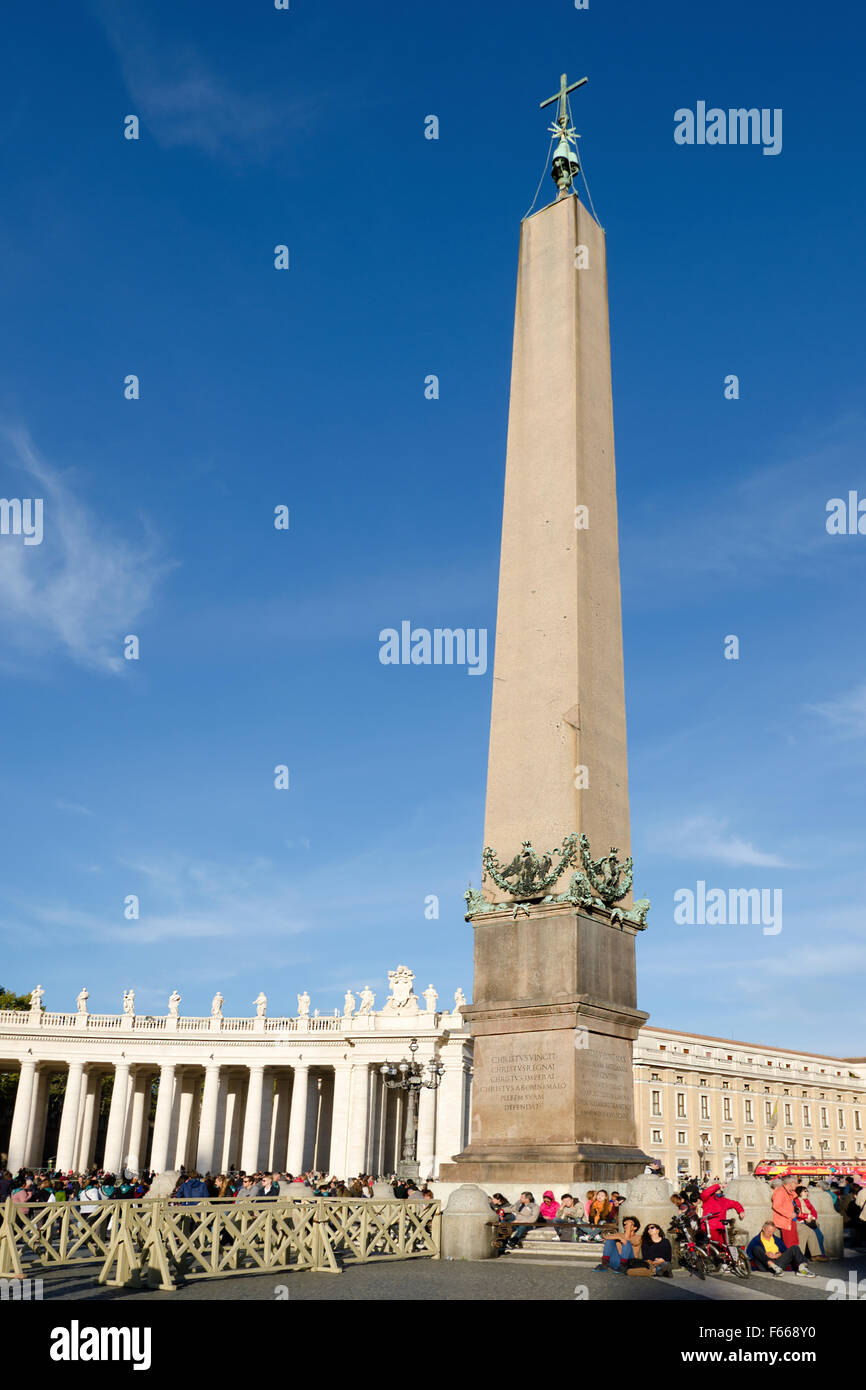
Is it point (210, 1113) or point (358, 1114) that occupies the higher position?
point (358, 1114)

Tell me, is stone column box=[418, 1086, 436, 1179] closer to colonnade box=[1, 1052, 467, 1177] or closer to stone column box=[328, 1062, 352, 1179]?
colonnade box=[1, 1052, 467, 1177]

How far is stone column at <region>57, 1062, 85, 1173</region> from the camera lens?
7294 cm

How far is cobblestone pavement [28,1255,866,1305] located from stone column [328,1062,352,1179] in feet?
207

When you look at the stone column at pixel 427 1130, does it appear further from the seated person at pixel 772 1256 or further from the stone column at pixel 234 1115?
the seated person at pixel 772 1256

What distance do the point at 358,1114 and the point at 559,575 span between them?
205 feet

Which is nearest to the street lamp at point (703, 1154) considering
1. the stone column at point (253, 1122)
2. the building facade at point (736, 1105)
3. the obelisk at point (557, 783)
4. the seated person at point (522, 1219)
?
the building facade at point (736, 1105)

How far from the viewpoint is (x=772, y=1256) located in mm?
15430

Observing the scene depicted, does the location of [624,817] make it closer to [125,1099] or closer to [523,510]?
[523,510]

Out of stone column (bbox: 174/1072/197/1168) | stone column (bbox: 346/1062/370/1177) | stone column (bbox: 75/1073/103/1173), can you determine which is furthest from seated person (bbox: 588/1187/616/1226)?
stone column (bbox: 174/1072/197/1168)

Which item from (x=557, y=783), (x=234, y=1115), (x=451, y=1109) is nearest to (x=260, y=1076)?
(x=451, y=1109)

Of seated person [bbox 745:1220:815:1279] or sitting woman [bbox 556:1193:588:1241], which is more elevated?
sitting woman [bbox 556:1193:588:1241]

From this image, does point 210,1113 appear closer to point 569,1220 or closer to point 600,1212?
point 569,1220

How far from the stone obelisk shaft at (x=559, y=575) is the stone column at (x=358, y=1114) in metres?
60.3
